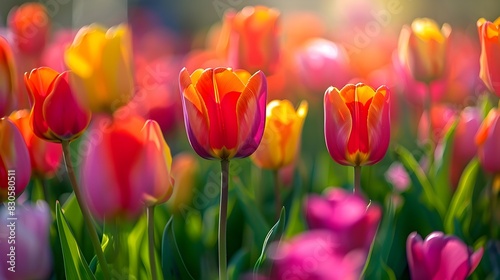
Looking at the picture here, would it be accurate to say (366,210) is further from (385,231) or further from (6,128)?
(6,128)

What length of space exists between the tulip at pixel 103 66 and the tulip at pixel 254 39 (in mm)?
236

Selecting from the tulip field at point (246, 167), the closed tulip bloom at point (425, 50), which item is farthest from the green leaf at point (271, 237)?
the closed tulip bloom at point (425, 50)

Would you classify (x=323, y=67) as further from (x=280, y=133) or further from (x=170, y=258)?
(x=170, y=258)

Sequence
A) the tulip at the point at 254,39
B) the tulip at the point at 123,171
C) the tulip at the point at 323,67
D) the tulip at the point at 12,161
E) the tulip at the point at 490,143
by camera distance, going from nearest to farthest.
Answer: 1. the tulip at the point at 123,171
2. the tulip at the point at 12,161
3. the tulip at the point at 490,143
4. the tulip at the point at 254,39
5. the tulip at the point at 323,67

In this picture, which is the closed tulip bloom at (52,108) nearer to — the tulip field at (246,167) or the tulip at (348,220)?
the tulip field at (246,167)

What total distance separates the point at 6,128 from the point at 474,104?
90 centimetres

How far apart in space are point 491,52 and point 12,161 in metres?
0.47

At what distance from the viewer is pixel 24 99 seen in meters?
1.27

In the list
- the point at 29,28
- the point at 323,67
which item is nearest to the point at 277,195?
the point at 323,67

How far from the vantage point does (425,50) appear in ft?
3.23

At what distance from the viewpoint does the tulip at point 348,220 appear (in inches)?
25.7

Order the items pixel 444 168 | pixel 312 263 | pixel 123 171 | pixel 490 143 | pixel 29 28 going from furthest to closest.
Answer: pixel 29 28, pixel 444 168, pixel 490 143, pixel 123 171, pixel 312 263

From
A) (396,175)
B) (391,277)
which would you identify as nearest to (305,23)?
(396,175)

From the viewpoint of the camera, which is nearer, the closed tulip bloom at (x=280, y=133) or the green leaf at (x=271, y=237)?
the green leaf at (x=271, y=237)
